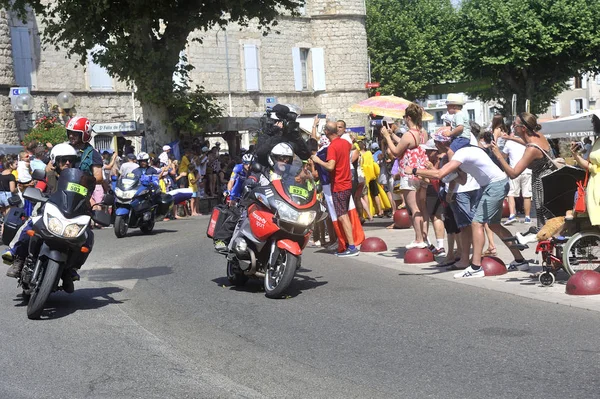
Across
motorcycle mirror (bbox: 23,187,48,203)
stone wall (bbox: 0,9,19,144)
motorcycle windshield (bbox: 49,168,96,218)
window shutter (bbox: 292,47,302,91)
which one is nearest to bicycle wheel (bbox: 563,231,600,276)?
motorcycle windshield (bbox: 49,168,96,218)

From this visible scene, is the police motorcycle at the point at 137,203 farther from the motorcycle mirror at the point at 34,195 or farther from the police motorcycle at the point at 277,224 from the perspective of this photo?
the motorcycle mirror at the point at 34,195

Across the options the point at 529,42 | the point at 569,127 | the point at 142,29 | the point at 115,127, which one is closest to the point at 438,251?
the point at 142,29

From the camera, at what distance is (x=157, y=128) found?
2978 cm

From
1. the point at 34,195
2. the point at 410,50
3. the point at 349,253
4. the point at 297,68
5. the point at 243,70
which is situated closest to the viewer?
the point at 34,195

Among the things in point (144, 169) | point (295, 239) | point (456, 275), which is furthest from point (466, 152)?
point (144, 169)

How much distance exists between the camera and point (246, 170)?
1272 centimetres

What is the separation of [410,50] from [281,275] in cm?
5642

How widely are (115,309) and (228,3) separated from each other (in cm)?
1950

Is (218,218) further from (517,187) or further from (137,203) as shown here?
(137,203)

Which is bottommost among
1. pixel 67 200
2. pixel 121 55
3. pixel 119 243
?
pixel 119 243

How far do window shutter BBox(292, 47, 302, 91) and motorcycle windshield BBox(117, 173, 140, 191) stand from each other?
27.9 metres

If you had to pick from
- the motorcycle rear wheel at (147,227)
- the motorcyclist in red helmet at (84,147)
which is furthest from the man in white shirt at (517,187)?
the motorcyclist in red helmet at (84,147)

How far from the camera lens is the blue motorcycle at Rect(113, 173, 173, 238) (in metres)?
19.6

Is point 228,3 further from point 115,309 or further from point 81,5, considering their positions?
point 115,309
